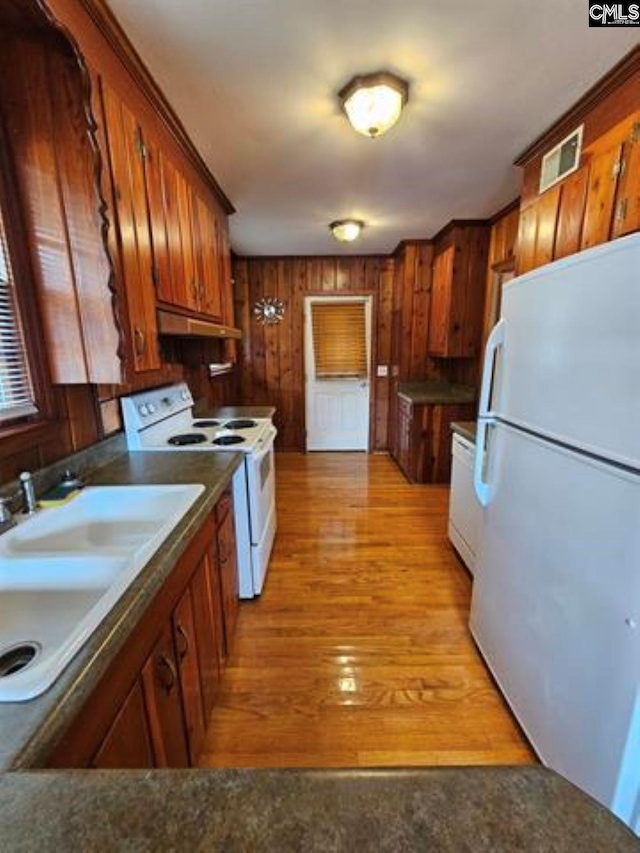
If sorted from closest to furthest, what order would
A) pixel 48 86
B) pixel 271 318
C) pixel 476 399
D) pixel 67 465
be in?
1. pixel 48 86
2. pixel 67 465
3. pixel 476 399
4. pixel 271 318

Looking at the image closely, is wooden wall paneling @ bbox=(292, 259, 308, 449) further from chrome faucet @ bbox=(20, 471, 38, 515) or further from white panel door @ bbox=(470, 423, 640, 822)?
chrome faucet @ bbox=(20, 471, 38, 515)

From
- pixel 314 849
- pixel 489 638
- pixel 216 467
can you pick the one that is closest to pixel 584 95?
pixel 216 467

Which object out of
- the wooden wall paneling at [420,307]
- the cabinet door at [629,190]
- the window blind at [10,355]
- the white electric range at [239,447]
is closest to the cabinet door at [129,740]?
the window blind at [10,355]

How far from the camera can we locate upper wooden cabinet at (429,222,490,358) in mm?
3588

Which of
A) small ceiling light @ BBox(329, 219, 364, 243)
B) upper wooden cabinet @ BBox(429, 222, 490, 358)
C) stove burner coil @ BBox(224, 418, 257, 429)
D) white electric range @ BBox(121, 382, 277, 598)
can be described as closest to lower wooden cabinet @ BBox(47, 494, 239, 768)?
white electric range @ BBox(121, 382, 277, 598)

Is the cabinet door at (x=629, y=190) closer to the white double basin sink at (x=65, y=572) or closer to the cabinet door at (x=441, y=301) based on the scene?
the white double basin sink at (x=65, y=572)

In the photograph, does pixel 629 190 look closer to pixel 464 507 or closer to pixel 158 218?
pixel 464 507

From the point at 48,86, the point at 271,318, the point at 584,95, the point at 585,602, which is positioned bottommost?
the point at 585,602

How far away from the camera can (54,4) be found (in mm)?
1073

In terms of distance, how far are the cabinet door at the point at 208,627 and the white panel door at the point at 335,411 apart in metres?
3.73

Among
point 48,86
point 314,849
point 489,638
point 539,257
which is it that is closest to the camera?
point 314,849

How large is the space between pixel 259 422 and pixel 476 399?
2189 millimetres

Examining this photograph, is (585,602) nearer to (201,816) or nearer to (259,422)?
(201,816)

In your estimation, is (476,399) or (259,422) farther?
(476,399)
